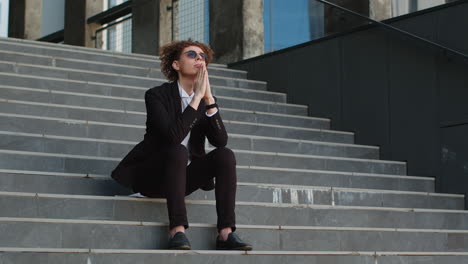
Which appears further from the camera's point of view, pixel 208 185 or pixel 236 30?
pixel 236 30

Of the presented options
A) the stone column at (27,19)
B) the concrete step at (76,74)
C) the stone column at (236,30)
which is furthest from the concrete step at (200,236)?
the stone column at (27,19)

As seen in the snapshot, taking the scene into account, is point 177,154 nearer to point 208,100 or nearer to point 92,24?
point 208,100

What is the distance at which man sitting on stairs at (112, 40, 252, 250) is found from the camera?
407 centimetres

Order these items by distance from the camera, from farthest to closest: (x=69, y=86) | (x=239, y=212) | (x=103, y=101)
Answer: (x=69, y=86) → (x=103, y=101) → (x=239, y=212)

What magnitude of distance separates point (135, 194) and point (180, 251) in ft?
2.51

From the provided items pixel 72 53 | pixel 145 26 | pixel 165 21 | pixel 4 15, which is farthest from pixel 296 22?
pixel 4 15

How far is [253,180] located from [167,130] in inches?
62.4

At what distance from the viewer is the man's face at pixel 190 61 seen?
4.54 metres

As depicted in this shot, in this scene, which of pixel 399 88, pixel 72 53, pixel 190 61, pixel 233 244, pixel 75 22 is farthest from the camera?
pixel 75 22

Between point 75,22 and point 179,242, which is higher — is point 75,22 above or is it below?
above

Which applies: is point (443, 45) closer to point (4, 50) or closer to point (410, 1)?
point (410, 1)

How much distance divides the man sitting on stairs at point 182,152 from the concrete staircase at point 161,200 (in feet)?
0.52

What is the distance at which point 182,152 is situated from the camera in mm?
4113

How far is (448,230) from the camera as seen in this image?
218 inches
